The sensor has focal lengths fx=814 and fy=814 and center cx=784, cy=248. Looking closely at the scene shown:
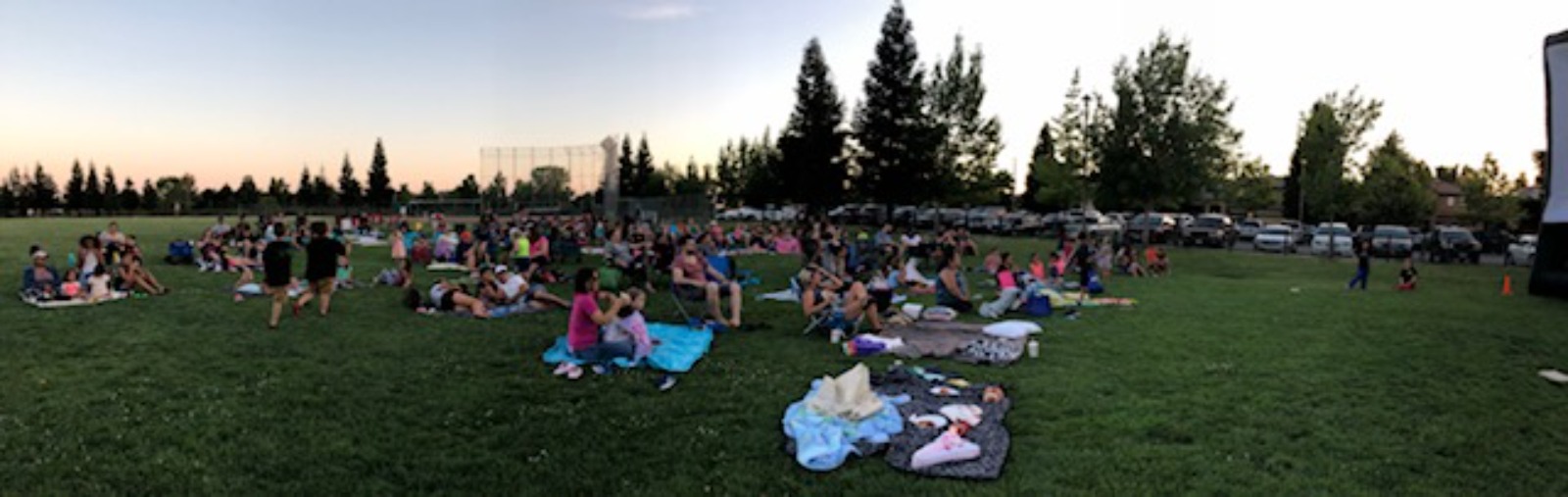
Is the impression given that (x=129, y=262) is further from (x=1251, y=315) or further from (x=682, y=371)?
(x=1251, y=315)

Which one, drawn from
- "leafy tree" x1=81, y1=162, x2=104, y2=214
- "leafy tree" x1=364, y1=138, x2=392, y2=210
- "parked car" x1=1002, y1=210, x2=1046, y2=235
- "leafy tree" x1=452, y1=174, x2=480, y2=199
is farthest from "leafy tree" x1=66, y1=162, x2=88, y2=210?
"parked car" x1=1002, y1=210, x2=1046, y2=235

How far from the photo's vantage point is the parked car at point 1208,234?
107 feet

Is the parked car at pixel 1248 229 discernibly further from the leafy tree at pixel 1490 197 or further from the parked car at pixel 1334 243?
the leafy tree at pixel 1490 197

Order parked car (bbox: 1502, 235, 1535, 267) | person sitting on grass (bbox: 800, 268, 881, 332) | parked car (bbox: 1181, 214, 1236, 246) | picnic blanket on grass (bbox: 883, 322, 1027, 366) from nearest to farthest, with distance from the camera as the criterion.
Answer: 1. picnic blanket on grass (bbox: 883, 322, 1027, 366)
2. person sitting on grass (bbox: 800, 268, 881, 332)
3. parked car (bbox: 1502, 235, 1535, 267)
4. parked car (bbox: 1181, 214, 1236, 246)

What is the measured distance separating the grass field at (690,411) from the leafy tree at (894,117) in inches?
1376

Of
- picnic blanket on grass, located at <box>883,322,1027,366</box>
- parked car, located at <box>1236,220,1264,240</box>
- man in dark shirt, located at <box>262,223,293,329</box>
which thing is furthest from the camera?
parked car, located at <box>1236,220,1264,240</box>

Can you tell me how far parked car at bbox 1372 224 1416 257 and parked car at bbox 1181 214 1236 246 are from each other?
4765 mm

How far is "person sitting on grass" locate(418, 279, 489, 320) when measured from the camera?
427 inches

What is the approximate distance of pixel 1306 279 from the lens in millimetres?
19469

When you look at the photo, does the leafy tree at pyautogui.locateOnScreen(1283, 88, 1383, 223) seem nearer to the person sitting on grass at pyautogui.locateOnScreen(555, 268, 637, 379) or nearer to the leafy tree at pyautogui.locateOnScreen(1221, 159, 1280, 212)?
the leafy tree at pyautogui.locateOnScreen(1221, 159, 1280, 212)

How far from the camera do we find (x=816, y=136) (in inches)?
2131

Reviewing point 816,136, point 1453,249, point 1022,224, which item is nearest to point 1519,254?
point 1453,249

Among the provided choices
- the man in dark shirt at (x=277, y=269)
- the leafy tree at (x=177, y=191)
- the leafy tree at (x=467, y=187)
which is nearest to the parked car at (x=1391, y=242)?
the man in dark shirt at (x=277, y=269)

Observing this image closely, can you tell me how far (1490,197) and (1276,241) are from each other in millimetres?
18520
